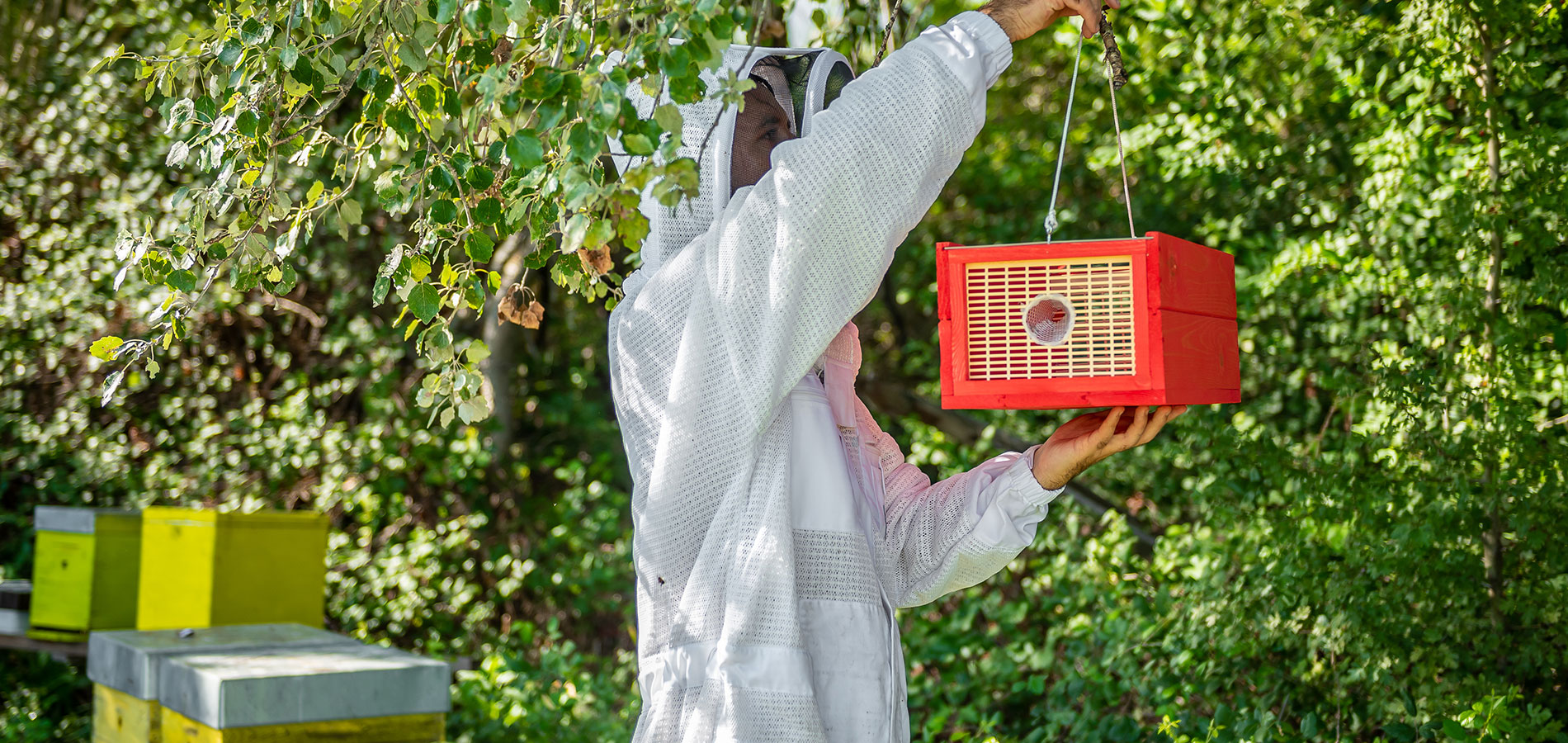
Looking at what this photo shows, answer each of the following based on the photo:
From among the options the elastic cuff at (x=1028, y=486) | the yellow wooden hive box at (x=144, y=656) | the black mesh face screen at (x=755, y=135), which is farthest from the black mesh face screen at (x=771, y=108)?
the yellow wooden hive box at (x=144, y=656)

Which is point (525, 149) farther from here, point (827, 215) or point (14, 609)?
point (14, 609)

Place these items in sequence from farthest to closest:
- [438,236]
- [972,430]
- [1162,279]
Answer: [972,430], [438,236], [1162,279]

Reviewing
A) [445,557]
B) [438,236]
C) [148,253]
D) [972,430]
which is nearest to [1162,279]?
[438,236]

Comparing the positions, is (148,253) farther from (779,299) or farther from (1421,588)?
(1421,588)

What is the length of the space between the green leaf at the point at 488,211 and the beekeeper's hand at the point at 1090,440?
2.92 ft

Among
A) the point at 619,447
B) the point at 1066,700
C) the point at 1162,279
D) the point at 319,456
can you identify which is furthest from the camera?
the point at 619,447

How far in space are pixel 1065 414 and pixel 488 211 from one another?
12.1ft

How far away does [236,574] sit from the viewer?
4.11 metres

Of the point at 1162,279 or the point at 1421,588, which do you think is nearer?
the point at 1162,279

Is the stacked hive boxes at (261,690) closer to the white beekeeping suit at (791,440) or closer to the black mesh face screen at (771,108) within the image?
the white beekeeping suit at (791,440)

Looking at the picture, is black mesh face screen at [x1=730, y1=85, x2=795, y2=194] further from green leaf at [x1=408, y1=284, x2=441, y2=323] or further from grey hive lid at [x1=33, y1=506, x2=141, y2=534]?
grey hive lid at [x1=33, y1=506, x2=141, y2=534]

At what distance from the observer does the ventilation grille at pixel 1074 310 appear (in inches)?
69.0

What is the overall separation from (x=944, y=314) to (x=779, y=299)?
0.99 ft

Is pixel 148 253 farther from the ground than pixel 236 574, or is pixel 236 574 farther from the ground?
pixel 148 253
